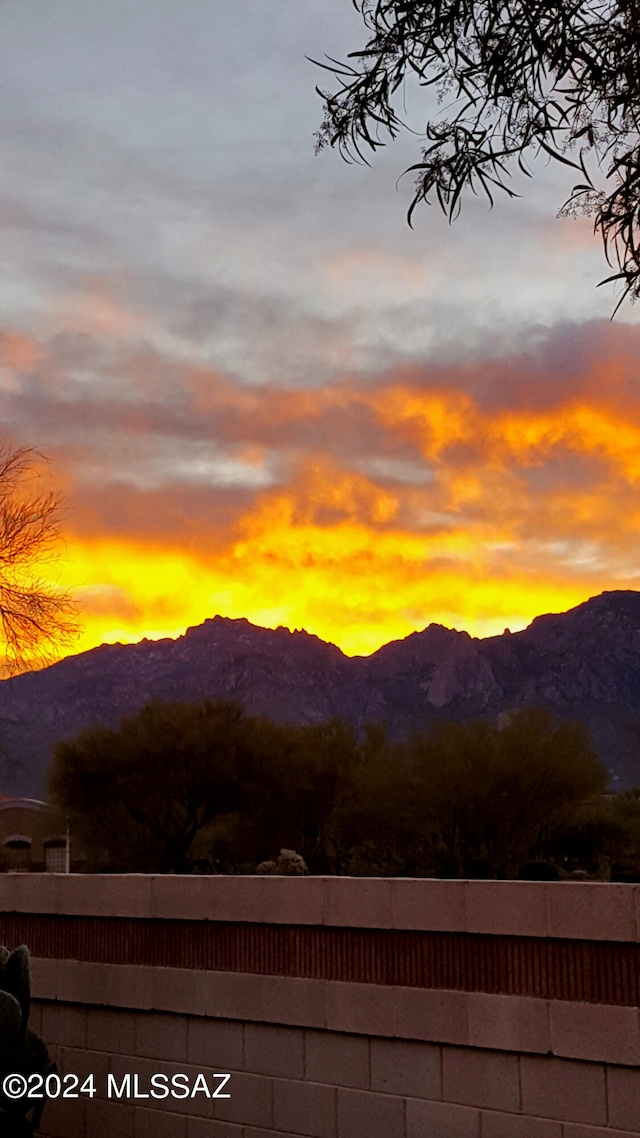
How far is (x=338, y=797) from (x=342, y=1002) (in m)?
49.3

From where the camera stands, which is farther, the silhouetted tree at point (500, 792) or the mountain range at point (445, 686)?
the mountain range at point (445, 686)

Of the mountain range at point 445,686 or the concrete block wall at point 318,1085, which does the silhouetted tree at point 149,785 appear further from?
the mountain range at point 445,686

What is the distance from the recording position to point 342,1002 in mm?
10172

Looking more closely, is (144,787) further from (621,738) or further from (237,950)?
(621,738)

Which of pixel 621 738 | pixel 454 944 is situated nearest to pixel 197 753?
pixel 454 944

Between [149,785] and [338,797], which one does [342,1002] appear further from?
[338,797]

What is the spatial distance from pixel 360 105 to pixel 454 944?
259 inches

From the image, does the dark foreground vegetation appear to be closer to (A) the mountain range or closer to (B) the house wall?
(B) the house wall

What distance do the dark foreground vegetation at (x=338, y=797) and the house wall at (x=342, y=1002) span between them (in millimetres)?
35086

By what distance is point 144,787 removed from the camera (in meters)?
57.8

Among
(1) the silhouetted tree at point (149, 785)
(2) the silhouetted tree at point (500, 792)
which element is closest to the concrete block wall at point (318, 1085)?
(2) the silhouetted tree at point (500, 792)

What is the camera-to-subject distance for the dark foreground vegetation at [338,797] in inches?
1928

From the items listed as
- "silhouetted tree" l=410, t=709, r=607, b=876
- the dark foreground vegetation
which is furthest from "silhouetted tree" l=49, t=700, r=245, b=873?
"silhouetted tree" l=410, t=709, r=607, b=876

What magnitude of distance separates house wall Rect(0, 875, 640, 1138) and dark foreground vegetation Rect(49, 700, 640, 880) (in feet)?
115
